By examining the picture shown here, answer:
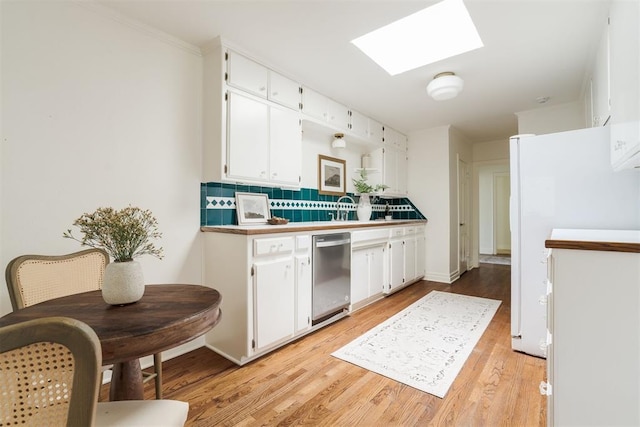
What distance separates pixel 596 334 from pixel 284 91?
2768 mm

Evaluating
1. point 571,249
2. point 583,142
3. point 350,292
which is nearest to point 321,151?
point 350,292

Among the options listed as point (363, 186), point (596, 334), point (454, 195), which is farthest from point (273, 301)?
point (454, 195)

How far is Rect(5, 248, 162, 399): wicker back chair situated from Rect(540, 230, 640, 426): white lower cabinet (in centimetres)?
187

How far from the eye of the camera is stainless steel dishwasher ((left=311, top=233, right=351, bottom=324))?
2.62 m

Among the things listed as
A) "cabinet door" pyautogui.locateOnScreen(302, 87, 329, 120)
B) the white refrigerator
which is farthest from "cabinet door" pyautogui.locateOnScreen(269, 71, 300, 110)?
the white refrigerator

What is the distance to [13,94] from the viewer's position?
1.58 metres

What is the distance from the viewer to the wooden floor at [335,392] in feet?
5.00

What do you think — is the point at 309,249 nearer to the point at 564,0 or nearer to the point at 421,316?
the point at 421,316

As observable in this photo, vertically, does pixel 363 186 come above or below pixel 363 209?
above

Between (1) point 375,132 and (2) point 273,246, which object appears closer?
(2) point 273,246

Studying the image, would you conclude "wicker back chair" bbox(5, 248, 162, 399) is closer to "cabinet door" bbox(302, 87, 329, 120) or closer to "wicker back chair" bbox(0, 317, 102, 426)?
"wicker back chair" bbox(0, 317, 102, 426)

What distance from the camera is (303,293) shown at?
2.49 metres

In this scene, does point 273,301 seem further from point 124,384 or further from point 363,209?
point 363,209

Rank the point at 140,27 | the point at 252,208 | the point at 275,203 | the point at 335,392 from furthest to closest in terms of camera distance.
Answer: the point at 275,203
the point at 252,208
the point at 140,27
the point at 335,392
